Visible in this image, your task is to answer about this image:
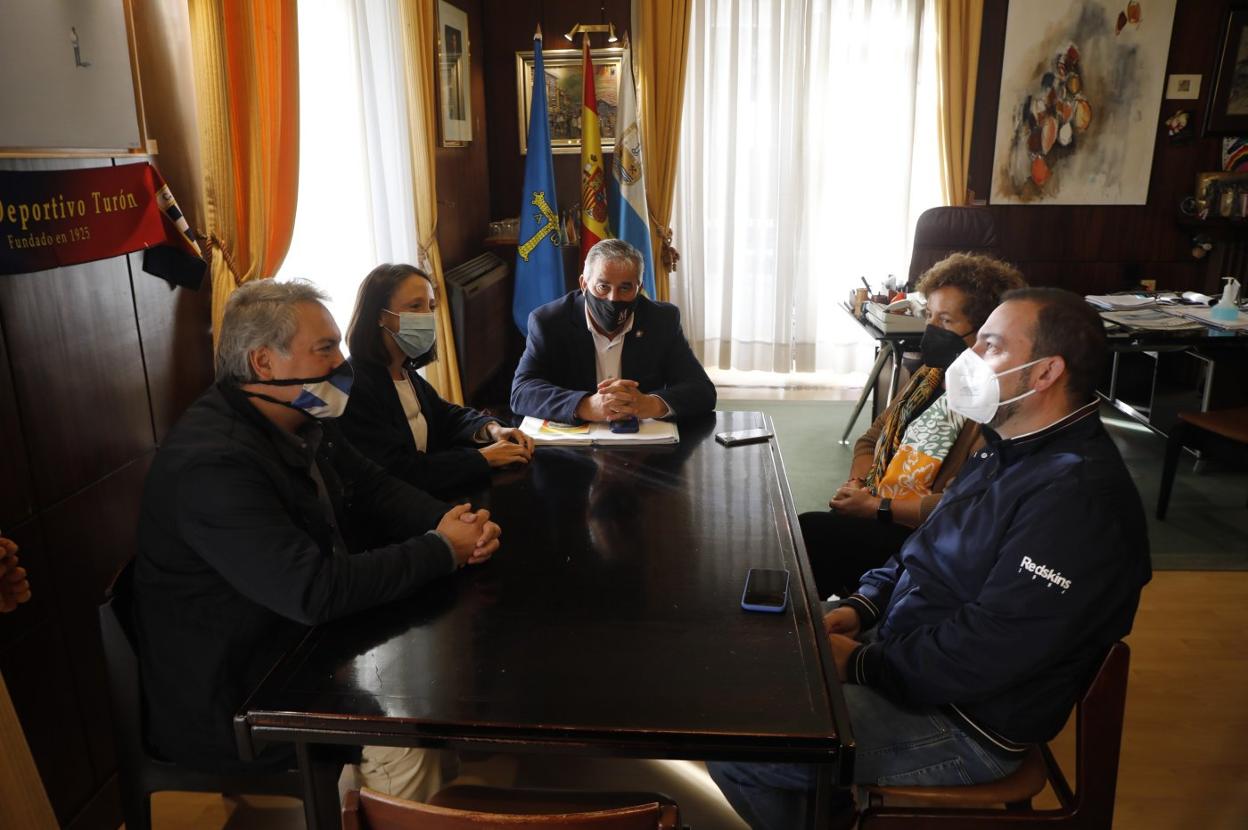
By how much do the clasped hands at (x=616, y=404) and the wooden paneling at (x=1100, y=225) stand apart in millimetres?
3972

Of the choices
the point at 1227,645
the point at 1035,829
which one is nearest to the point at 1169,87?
the point at 1227,645

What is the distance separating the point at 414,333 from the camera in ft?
7.68

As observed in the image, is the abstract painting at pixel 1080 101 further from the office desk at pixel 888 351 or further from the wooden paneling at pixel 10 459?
the wooden paneling at pixel 10 459

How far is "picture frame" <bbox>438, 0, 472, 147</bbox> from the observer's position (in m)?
4.48

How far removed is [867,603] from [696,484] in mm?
458

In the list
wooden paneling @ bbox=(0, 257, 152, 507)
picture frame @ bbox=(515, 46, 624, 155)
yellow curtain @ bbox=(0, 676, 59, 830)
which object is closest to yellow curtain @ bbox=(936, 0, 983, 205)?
picture frame @ bbox=(515, 46, 624, 155)

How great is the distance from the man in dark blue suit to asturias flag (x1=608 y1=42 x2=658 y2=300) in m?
2.32

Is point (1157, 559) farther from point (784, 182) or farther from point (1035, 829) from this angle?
point (784, 182)

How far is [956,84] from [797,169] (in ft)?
3.36

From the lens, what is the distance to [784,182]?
5.66 meters

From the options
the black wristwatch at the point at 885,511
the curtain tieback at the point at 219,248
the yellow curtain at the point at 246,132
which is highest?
the yellow curtain at the point at 246,132

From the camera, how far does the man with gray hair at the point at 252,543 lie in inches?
57.9

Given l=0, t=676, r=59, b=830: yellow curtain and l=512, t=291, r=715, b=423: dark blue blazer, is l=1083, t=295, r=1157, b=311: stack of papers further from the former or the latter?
l=0, t=676, r=59, b=830: yellow curtain

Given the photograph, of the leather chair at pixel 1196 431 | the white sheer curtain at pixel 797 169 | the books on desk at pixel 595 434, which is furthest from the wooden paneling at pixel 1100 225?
the books on desk at pixel 595 434
